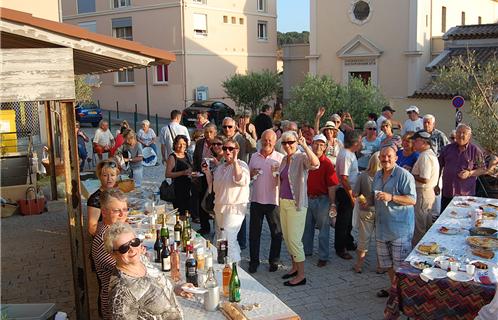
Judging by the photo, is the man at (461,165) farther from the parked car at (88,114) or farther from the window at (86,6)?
the window at (86,6)

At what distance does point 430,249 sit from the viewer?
4.85 metres

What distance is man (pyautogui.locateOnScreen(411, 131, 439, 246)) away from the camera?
21.0ft

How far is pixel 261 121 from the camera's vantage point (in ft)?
38.4

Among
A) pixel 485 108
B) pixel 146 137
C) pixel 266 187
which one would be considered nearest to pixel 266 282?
pixel 266 187

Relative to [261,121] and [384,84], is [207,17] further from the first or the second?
[261,121]

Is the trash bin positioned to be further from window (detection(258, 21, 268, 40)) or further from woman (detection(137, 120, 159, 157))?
window (detection(258, 21, 268, 40))

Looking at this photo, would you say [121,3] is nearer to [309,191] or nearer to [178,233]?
[309,191]

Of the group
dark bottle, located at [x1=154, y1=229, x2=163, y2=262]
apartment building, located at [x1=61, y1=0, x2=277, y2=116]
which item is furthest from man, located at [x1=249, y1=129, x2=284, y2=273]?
apartment building, located at [x1=61, y1=0, x2=277, y2=116]

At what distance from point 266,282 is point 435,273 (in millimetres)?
2572

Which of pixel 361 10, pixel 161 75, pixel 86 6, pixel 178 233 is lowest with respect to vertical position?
pixel 178 233

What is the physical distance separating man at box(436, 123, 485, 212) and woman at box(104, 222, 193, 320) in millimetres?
5297

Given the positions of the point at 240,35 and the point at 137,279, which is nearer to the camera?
the point at 137,279

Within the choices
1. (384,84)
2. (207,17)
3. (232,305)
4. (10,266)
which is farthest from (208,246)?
(207,17)

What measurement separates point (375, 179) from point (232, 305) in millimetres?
2775
